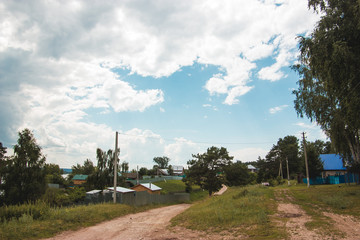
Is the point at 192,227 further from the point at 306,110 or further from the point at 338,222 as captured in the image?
the point at 306,110

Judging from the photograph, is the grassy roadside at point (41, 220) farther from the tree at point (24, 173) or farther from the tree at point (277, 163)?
the tree at point (277, 163)

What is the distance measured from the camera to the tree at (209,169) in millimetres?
42281

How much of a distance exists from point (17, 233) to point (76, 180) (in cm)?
7573

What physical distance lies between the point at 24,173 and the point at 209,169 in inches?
1176

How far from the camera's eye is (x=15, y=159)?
64.0 ft

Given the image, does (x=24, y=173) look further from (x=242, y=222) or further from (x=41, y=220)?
(x=242, y=222)

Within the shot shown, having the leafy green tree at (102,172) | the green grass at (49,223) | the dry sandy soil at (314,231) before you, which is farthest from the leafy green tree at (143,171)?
the dry sandy soil at (314,231)

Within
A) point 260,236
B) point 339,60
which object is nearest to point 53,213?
point 260,236

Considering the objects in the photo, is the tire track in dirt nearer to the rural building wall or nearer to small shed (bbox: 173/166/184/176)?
the rural building wall

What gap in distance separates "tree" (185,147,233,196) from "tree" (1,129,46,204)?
2694cm

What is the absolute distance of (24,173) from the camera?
63.4 feet

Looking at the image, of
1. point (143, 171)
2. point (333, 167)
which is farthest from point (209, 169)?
point (143, 171)

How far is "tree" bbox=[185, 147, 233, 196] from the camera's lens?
4228cm

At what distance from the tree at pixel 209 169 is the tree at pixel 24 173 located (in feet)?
88.4
